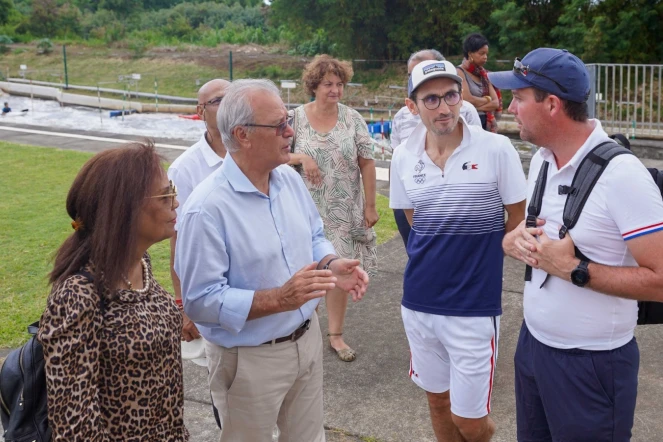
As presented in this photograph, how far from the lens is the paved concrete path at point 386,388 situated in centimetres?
437

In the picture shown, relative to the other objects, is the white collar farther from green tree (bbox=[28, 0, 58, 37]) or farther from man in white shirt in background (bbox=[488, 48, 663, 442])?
green tree (bbox=[28, 0, 58, 37])

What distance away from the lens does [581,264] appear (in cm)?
268

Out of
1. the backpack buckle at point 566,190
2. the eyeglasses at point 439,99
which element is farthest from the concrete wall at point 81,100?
the backpack buckle at point 566,190

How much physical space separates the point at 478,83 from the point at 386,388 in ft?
12.7

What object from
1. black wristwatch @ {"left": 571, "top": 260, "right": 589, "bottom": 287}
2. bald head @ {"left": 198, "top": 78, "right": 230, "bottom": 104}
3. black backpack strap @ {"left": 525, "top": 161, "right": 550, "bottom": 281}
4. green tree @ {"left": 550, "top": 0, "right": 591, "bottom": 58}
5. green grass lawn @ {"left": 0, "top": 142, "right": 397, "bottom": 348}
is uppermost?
green tree @ {"left": 550, "top": 0, "right": 591, "bottom": 58}

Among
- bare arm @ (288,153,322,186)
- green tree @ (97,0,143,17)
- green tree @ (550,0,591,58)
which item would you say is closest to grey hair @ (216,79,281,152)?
bare arm @ (288,153,322,186)

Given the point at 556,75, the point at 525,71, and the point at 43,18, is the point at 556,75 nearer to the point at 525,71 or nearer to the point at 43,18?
the point at 525,71

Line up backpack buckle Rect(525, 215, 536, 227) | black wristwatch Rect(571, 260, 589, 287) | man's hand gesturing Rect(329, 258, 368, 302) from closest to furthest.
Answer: black wristwatch Rect(571, 260, 589, 287) < backpack buckle Rect(525, 215, 536, 227) < man's hand gesturing Rect(329, 258, 368, 302)

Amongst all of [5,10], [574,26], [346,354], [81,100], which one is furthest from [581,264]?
[5,10]

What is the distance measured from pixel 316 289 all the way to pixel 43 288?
5.00 meters

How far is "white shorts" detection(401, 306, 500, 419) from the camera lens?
3.61 m

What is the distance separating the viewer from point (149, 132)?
18906 millimetres

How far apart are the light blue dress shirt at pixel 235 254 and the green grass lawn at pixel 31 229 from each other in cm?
133

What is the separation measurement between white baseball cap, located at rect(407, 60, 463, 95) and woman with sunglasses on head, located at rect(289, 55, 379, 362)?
1.53m
